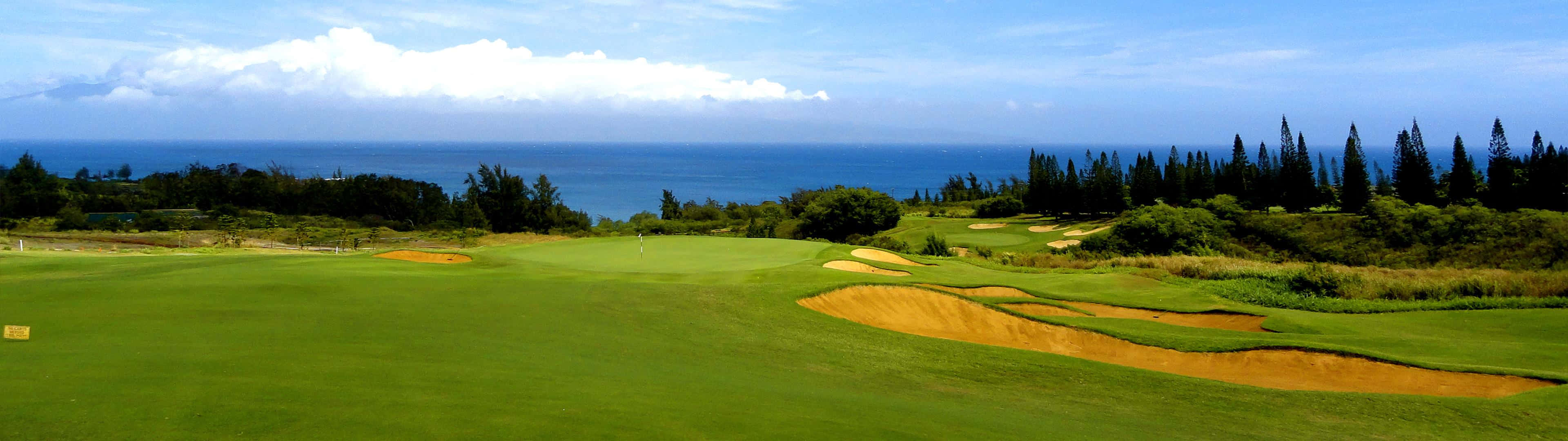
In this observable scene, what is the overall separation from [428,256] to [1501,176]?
59597 mm

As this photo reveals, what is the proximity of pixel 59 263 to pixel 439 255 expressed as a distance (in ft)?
24.0

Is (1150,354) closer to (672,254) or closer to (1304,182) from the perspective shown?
(672,254)

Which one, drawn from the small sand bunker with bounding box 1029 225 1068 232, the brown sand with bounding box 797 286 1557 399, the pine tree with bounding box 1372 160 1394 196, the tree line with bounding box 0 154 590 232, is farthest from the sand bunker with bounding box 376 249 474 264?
the pine tree with bounding box 1372 160 1394 196

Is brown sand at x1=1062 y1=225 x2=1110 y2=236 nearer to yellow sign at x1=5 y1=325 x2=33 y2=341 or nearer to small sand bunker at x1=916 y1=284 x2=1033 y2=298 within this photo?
small sand bunker at x1=916 y1=284 x2=1033 y2=298

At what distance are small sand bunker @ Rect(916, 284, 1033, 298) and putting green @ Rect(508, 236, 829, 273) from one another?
4.96 meters

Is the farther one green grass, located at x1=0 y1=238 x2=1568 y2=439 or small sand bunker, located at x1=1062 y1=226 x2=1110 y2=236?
small sand bunker, located at x1=1062 y1=226 x2=1110 y2=236

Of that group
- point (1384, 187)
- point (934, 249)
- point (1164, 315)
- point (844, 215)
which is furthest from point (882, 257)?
point (1384, 187)

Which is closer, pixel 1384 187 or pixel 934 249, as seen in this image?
pixel 934 249

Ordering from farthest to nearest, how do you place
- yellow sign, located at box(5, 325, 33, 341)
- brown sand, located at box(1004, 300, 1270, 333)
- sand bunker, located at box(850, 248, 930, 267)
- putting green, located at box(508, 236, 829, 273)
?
sand bunker, located at box(850, 248, 930, 267) < putting green, located at box(508, 236, 829, 273) < brown sand, located at box(1004, 300, 1270, 333) < yellow sign, located at box(5, 325, 33, 341)

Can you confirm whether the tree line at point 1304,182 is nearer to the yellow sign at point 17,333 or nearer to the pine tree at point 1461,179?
the pine tree at point 1461,179

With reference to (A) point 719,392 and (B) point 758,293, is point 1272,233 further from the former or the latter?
(A) point 719,392

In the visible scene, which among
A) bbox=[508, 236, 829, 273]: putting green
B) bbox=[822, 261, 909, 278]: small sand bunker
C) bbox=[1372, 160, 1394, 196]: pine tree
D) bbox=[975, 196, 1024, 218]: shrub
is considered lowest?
bbox=[822, 261, 909, 278]: small sand bunker

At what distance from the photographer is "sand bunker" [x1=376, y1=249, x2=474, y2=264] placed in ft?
64.8

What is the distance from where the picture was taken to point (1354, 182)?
2109 inches
